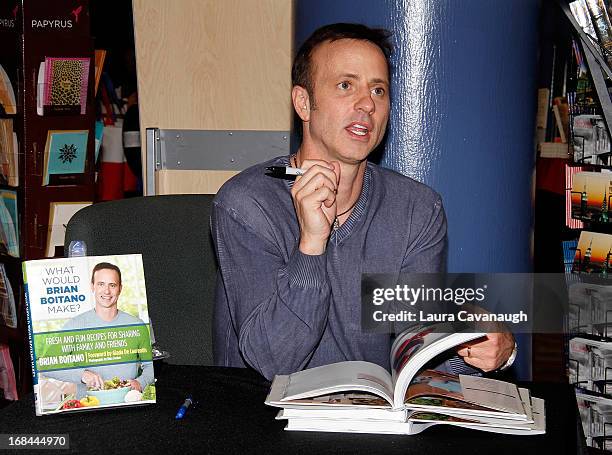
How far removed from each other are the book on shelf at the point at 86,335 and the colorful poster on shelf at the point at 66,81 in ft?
7.60

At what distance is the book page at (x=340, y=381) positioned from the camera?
1.23 metres

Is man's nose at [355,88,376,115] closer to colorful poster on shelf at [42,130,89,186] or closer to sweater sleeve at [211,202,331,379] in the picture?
sweater sleeve at [211,202,331,379]

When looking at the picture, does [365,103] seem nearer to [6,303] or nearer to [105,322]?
[105,322]

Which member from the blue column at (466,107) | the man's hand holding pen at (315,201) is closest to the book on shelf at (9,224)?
the blue column at (466,107)

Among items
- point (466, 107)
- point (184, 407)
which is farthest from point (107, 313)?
point (466, 107)

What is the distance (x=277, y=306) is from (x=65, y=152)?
7.30 ft

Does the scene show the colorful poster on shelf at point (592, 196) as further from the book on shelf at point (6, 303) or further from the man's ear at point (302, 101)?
the book on shelf at point (6, 303)

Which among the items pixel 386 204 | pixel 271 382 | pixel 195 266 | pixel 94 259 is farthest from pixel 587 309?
pixel 94 259

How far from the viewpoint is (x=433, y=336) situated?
130 centimetres

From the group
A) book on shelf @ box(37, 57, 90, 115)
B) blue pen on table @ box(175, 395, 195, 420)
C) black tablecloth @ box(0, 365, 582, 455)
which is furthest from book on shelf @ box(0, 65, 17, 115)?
blue pen on table @ box(175, 395, 195, 420)

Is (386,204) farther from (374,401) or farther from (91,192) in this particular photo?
(91,192)

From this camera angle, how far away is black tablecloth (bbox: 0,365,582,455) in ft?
3.79

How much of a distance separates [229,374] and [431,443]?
1.37 feet

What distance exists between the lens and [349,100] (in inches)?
74.2
